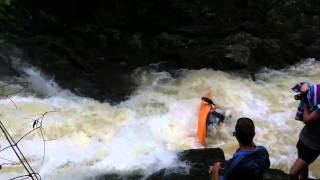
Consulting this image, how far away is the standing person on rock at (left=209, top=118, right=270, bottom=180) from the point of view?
342cm

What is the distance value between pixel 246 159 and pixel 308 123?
4.26ft

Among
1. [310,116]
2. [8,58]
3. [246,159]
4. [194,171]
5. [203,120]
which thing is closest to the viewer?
[246,159]

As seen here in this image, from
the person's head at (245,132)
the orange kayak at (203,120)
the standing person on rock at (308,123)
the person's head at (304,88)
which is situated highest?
the orange kayak at (203,120)

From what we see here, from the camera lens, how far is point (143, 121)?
761 cm

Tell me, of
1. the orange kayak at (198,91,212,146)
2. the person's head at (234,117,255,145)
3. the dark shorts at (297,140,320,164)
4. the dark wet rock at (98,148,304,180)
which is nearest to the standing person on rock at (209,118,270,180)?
the person's head at (234,117,255,145)

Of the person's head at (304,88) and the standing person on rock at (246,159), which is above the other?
the person's head at (304,88)

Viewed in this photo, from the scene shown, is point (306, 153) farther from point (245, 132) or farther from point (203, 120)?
point (203, 120)

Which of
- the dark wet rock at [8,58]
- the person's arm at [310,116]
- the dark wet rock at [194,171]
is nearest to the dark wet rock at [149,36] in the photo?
the dark wet rock at [8,58]

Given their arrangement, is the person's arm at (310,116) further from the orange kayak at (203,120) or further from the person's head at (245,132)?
the orange kayak at (203,120)

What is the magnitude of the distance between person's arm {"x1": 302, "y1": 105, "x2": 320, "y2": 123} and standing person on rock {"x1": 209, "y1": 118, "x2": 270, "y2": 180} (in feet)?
3.50

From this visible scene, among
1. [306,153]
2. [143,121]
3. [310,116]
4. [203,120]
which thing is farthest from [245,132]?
[143,121]

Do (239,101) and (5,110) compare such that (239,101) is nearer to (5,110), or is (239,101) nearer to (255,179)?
(5,110)

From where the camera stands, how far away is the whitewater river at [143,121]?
6.50m

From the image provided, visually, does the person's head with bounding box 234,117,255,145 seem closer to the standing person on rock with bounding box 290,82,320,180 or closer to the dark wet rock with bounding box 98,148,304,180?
the standing person on rock with bounding box 290,82,320,180
